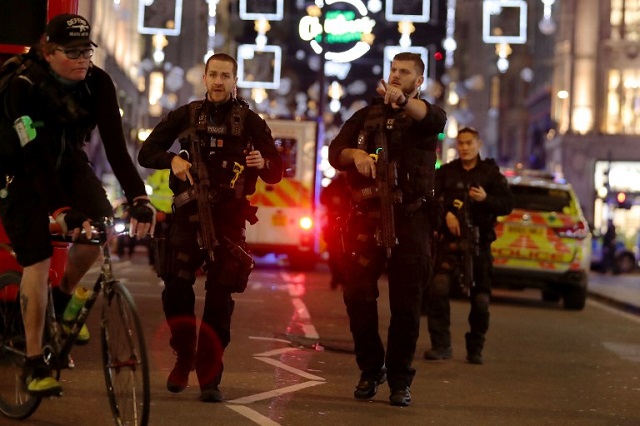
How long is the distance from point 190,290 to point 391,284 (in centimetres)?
117

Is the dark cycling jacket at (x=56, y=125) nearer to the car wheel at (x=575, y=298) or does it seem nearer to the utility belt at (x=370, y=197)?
the utility belt at (x=370, y=197)

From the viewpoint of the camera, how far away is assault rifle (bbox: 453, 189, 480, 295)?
10.5m

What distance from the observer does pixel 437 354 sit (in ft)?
33.8

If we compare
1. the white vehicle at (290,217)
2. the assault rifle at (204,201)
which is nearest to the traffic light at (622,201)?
the white vehicle at (290,217)

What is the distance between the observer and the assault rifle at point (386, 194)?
24.5 feet

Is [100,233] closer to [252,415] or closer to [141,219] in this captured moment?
[141,219]

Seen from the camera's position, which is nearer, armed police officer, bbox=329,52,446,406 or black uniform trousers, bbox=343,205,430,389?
armed police officer, bbox=329,52,446,406

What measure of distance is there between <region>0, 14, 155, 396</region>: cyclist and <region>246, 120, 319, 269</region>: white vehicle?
1821cm

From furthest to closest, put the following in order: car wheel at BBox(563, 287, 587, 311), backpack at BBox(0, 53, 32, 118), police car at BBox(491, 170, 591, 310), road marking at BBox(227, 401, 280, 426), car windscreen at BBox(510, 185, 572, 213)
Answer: car wheel at BBox(563, 287, 587, 311) → car windscreen at BBox(510, 185, 572, 213) → police car at BBox(491, 170, 591, 310) → road marking at BBox(227, 401, 280, 426) → backpack at BBox(0, 53, 32, 118)

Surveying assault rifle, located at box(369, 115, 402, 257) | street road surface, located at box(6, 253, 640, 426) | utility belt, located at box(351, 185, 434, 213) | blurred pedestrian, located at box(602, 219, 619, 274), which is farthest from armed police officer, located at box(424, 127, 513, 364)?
blurred pedestrian, located at box(602, 219, 619, 274)

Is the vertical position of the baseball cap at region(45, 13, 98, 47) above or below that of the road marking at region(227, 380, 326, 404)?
above

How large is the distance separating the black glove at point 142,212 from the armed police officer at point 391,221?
2017 millimetres

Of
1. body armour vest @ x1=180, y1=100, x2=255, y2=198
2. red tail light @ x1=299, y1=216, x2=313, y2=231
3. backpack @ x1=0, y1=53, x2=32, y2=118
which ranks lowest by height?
red tail light @ x1=299, y1=216, x2=313, y2=231

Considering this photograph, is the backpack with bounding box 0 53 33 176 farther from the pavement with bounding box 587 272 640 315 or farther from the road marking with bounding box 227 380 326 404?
the pavement with bounding box 587 272 640 315
